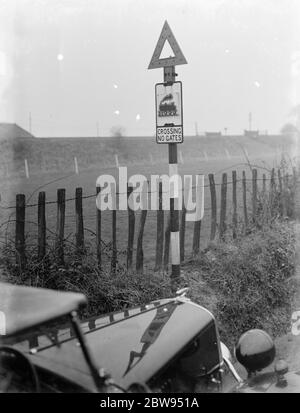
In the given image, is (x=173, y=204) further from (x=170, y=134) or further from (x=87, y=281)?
(x=87, y=281)

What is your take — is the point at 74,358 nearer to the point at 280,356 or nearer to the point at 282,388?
the point at 282,388

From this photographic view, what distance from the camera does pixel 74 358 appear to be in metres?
1.71

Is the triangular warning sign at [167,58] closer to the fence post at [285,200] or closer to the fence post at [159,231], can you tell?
the fence post at [159,231]

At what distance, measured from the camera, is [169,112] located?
449 centimetres

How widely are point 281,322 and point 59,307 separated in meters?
3.82

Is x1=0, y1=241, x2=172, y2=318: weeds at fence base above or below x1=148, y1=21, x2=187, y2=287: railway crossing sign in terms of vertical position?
below

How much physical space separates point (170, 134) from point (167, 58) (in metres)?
0.74

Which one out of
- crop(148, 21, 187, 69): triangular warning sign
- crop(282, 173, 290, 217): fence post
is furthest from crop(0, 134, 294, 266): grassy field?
crop(148, 21, 187, 69): triangular warning sign

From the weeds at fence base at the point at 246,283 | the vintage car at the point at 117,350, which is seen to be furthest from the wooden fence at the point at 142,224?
the vintage car at the point at 117,350

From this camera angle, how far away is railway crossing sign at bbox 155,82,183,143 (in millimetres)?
4473

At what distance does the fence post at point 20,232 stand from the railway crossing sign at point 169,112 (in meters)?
1.47

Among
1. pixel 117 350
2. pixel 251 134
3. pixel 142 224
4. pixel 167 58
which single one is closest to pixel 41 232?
pixel 142 224

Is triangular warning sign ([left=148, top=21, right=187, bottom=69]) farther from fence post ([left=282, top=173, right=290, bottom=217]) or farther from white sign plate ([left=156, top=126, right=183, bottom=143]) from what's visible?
fence post ([left=282, top=173, right=290, bottom=217])
